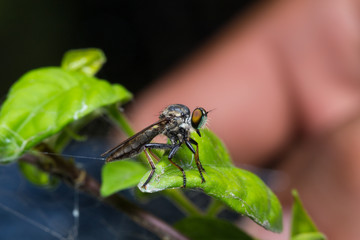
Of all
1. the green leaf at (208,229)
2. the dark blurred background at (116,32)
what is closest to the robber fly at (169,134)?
the green leaf at (208,229)

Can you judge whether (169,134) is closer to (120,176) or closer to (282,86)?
(120,176)

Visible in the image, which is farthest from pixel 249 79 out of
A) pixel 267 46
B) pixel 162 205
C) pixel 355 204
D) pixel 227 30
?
pixel 162 205

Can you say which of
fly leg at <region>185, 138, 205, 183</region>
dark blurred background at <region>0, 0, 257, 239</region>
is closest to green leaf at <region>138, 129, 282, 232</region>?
fly leg at <region>185, 138, 205, 183</region>

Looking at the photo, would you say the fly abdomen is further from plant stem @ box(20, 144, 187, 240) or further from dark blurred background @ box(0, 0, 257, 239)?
dark blurred background @ box(0, 0, 257, 239)

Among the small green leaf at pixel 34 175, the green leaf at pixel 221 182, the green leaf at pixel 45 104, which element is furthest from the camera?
the small green leaf at pixel 34 175

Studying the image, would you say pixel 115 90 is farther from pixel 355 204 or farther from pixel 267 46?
pixel 267 46

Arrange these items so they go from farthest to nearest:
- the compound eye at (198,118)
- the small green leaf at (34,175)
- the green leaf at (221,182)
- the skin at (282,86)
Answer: the skin at (282,86) → the small green leaf at (34,175) → the compound eye at (198,118) → the green leaf at (221,182)

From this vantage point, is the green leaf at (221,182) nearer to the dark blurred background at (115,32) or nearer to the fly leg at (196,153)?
the fly leg at (196,153)
